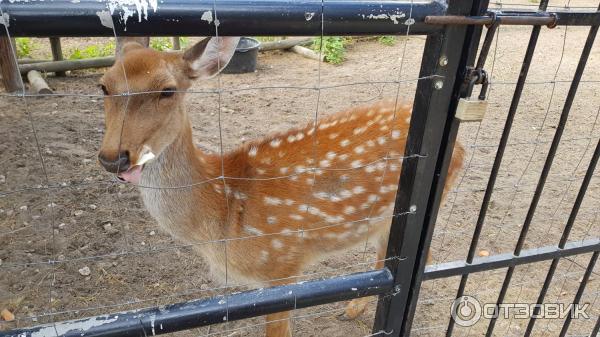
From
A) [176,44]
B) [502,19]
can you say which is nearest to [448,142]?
[502,19]

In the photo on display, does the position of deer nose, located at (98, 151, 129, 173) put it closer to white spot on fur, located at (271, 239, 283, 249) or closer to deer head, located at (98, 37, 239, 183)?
deer head, located at (98, 37, 239, 183)

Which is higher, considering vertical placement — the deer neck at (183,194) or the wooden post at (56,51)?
the deer neck at (183,194)

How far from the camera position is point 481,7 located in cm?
127

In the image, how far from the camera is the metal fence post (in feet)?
4.30

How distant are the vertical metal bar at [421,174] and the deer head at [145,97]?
0.78m

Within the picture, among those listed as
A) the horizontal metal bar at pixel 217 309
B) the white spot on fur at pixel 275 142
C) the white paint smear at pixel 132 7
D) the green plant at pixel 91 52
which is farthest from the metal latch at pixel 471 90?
the green plant at pixel 91 52

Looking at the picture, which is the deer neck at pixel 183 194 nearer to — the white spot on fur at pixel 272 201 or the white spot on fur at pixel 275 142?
the white spot on fur at pixel 272 201

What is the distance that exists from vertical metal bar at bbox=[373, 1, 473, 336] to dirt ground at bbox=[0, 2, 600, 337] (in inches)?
7.6

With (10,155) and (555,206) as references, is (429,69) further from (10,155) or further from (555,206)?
(10,155)

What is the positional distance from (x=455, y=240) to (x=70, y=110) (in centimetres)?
402

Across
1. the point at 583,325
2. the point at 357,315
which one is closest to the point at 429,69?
the point at 357,315

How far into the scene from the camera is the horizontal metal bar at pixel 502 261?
1775 millimetres

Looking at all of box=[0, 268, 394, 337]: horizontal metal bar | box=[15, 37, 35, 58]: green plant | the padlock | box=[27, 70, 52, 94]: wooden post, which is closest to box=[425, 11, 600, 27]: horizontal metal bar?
the padlock

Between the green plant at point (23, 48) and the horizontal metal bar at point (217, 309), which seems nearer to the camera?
the horizontal metal bar at point (217, 309)
